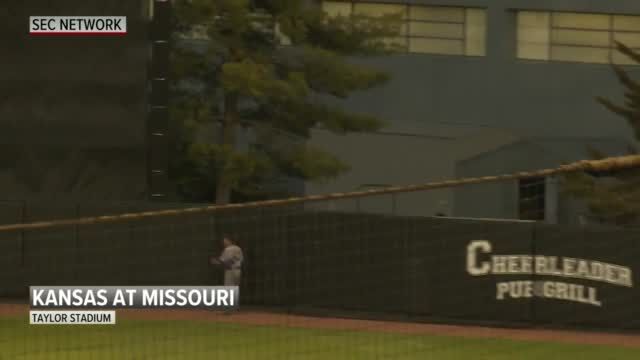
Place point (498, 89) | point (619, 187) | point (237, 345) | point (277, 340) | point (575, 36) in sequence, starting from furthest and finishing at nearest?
point (498, 89) → point (575, 36) → point (619, 187) → point (277, 340) → point (237, 345)

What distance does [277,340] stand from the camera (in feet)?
53.2

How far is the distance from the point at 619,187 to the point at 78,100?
13.8m

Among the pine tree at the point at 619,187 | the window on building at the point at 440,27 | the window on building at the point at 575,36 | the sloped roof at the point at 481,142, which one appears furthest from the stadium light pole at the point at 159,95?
the window on building at the point at 575,36

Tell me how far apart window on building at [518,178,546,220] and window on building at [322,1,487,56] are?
3.97 metres

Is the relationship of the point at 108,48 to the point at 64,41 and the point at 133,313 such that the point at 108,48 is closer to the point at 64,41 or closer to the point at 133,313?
the point at 64,41

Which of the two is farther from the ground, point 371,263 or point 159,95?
point 159,95

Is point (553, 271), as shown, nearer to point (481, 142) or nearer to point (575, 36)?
point (481, 142)

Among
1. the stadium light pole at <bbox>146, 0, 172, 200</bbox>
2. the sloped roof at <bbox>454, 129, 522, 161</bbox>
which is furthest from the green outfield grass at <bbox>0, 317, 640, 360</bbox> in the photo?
the sloped roof at <bbox>454, 129, 522, 161</bbox>

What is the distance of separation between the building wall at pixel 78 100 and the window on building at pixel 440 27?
690 inches

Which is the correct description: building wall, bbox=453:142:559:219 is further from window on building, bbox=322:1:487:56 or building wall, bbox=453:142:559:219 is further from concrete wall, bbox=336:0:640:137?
window on building, bbox=322:1:487:56

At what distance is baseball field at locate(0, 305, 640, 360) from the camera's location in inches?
548

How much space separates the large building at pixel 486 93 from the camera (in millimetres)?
32812

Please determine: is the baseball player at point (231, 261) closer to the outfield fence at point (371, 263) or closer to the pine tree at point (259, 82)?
the outfield fence at point (371, 263)

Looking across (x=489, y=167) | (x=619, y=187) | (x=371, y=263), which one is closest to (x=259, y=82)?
(x=371, y=263)
